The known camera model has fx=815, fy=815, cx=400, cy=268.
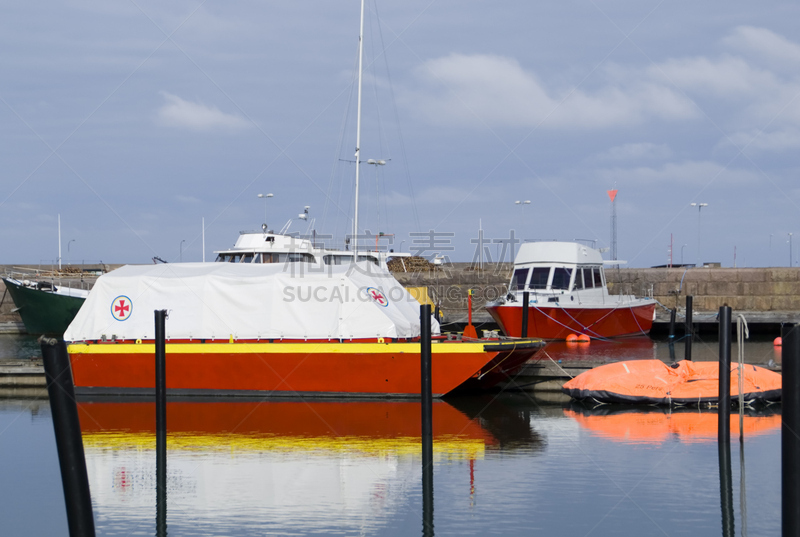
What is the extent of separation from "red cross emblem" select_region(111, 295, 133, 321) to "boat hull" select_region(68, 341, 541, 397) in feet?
2.16

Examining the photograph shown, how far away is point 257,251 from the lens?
23891mm

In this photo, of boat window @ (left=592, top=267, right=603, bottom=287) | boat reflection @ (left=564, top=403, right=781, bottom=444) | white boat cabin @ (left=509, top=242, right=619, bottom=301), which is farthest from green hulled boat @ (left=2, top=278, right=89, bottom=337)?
boat reflection @ (left=564, top=403, right=781, bottom=444)

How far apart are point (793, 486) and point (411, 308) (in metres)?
12.6

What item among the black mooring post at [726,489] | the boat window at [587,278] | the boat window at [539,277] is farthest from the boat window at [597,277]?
the black mooring post at [726,489]

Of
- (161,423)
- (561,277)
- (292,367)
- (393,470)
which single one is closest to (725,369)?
(393,470)

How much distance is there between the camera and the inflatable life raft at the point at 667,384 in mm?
16625

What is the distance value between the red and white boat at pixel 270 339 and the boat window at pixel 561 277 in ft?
39.1

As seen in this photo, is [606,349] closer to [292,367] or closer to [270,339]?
[292,367]

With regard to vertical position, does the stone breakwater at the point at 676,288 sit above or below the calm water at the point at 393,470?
above

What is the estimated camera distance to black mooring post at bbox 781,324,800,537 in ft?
19.3

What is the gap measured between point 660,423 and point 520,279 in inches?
604

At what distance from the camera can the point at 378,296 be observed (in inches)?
694

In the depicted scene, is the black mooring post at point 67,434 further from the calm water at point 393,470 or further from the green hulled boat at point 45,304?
the green hulled boat at point 45,304

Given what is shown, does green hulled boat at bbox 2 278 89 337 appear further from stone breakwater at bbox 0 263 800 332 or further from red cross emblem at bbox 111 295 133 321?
red cross emblem at bbox 111 295 133 321
